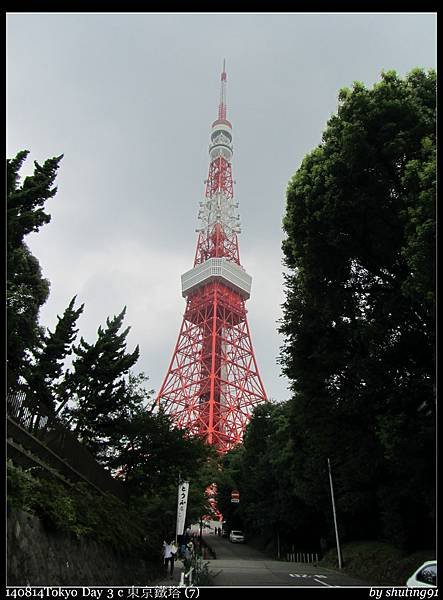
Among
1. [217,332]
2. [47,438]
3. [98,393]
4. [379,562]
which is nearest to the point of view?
[47,438]

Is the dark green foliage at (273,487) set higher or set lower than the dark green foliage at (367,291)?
lower

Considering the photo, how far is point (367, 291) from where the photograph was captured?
42.7ft

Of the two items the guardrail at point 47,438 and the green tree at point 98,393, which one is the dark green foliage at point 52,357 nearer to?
the green tree at point 98,393

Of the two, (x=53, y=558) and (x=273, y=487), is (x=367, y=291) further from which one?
(x=273, y=487)

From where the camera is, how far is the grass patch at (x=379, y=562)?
14078 millimetres

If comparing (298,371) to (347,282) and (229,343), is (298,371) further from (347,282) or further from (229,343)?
(229,343)

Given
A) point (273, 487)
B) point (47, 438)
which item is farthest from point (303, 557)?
point (47, 438)

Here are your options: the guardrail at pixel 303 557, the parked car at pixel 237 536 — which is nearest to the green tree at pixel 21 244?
the guardrail at pixel 303 557

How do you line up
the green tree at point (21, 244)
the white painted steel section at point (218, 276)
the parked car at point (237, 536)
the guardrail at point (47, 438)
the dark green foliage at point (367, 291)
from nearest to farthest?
the guardrail at point (47, 438), the dark green foliage at point (367, 291), the green tree at point (21, 244), the parked car at point (237, 536), the white painted steel section at point (218, 276)

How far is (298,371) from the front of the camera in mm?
13953

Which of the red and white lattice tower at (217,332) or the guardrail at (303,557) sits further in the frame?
the red and white lattice tower at (217,332)

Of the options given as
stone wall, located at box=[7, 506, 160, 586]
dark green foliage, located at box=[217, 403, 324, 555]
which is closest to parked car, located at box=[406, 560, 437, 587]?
stone wall, located at box=[7, 506, 160, 586]

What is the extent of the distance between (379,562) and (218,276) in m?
51.5

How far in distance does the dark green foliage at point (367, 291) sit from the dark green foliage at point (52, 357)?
12.1m
